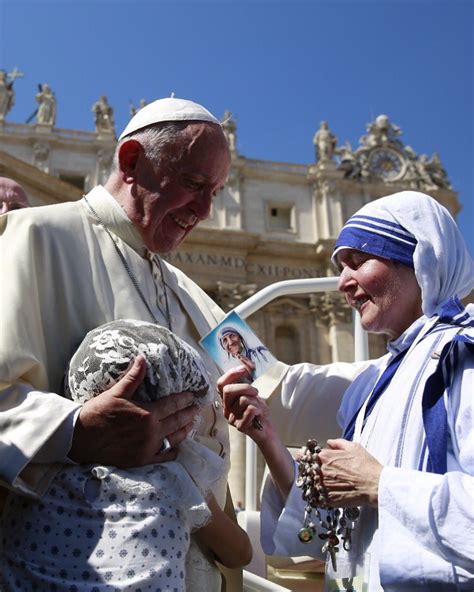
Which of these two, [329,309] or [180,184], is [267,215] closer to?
[329,309]

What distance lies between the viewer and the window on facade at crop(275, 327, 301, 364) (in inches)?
899

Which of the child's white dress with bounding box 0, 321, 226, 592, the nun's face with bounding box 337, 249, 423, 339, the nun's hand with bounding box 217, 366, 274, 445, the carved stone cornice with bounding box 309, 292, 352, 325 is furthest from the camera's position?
the carved stone cornice with bounding box 309, 292, 352, 325

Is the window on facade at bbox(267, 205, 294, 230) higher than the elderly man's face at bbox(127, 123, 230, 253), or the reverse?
the window on facade at bbox(267, 205, 294, 230)

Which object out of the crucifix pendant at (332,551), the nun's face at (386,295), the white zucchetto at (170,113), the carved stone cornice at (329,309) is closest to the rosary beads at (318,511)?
the crucifix pendant at (332,551)

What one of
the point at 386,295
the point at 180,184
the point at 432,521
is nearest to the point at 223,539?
the point at 432,521

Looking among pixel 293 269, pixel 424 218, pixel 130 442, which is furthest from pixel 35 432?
pixel 293 269

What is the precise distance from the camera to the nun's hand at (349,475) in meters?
2.10

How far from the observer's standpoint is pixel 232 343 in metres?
2.50

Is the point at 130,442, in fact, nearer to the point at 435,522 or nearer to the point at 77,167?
the point at 435,522

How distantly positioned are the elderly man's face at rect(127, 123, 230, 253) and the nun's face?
64 centimetres

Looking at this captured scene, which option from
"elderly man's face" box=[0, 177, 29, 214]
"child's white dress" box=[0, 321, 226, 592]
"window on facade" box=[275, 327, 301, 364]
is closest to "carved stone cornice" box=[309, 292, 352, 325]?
"window on facade" box=[275, 327, 301, 364]

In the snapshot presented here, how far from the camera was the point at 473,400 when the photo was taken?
2074 mm

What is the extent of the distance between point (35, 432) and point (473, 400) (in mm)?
1267

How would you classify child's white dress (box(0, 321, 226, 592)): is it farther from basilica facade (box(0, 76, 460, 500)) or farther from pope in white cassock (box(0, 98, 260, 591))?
basilica facade (box(0, 76, 460, 500))
